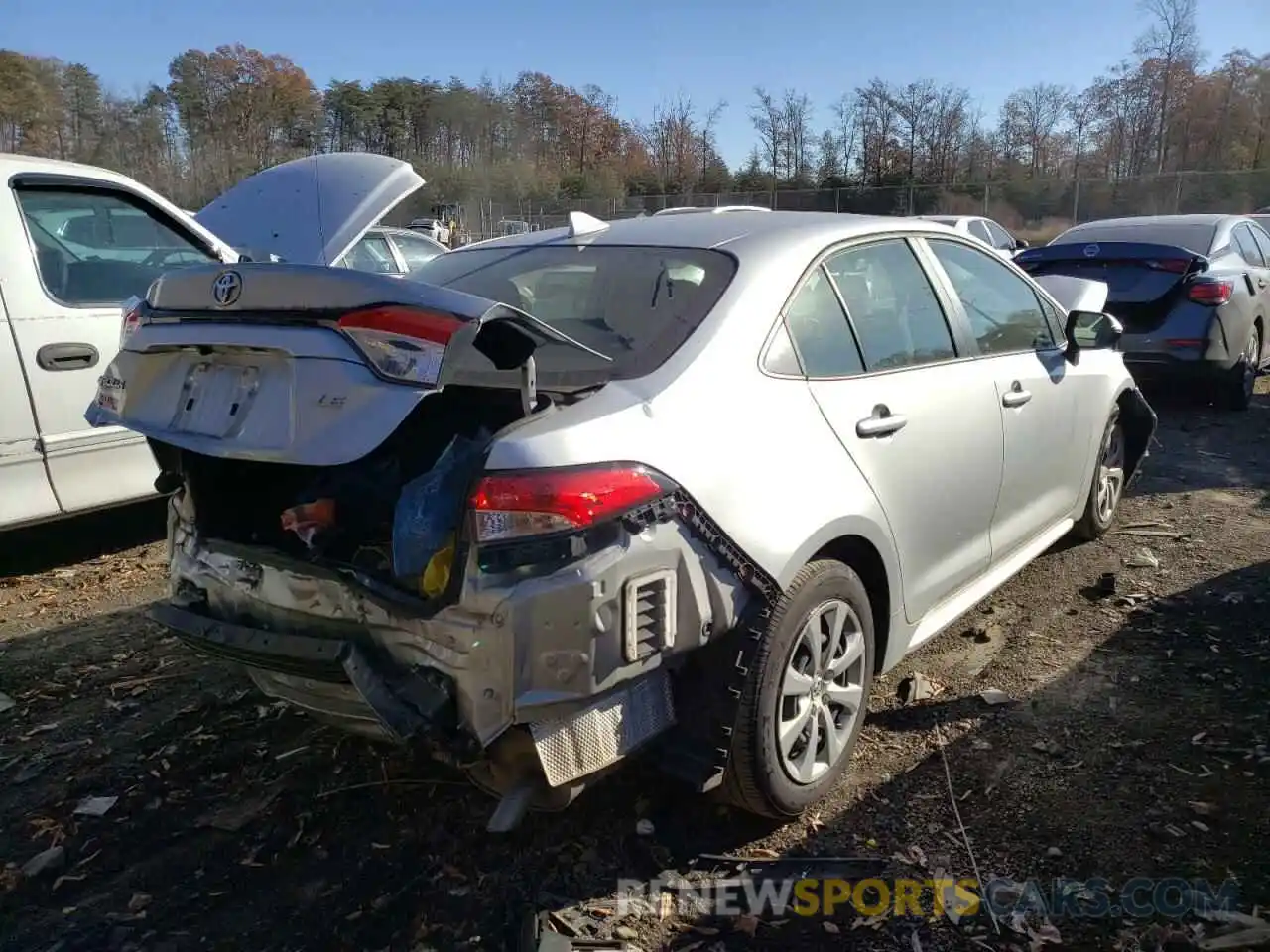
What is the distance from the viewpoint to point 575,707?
2.18 m

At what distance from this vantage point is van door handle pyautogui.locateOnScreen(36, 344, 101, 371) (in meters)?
4.54

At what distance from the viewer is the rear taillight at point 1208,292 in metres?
7.65

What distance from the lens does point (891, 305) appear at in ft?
11.0

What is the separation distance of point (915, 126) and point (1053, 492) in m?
55.7

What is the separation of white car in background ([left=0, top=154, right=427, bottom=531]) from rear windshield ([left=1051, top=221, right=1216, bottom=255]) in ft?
22.0

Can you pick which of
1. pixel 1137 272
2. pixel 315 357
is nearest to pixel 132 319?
pixel 315 357

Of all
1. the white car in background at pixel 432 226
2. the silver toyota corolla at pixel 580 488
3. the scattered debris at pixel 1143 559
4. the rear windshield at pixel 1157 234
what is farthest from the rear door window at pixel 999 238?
the white car in background at pixel 432 226

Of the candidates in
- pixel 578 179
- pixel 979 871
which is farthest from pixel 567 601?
pixel 578 179

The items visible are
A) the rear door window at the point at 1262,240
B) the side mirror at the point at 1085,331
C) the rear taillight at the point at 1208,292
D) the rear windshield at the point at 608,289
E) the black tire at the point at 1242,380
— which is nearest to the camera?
the rear windshield at the point at 608,289

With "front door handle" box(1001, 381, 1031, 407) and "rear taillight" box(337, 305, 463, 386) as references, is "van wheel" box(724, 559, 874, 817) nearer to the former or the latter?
"rear taillight" box(337, 305, 463, 386)

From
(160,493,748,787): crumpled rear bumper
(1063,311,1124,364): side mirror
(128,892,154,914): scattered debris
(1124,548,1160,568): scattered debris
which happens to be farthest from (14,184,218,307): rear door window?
(1124,548,1160,568): scattered debris

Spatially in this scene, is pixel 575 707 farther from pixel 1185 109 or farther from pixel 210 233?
pixel 1185 109

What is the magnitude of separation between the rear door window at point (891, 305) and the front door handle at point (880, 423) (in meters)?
0.17

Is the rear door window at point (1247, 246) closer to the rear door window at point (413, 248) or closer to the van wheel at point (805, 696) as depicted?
the rear door window at point (413, 248)
